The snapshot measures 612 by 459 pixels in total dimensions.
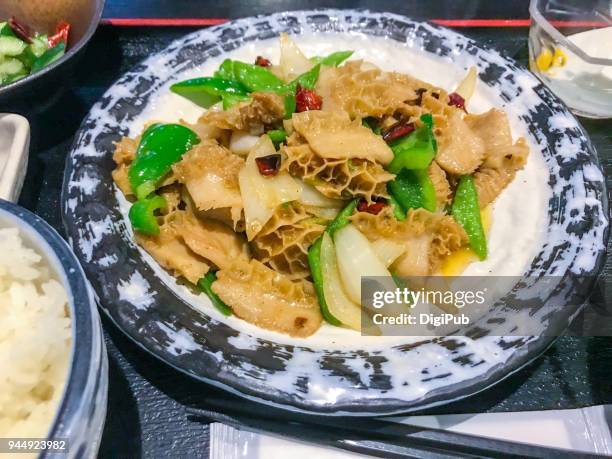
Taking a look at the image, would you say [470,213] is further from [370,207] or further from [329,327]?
[329,327]

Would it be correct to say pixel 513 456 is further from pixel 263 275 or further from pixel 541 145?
pixel 541 145

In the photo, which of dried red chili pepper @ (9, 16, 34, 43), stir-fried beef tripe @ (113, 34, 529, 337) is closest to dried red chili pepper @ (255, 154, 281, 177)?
stir-fried beef tripe @ (113, 34, 529, 337)

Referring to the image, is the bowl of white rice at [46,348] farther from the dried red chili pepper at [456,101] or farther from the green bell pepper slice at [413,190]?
the dried red chili pepper at [456,101]

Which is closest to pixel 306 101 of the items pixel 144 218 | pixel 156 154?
pixel 156 154

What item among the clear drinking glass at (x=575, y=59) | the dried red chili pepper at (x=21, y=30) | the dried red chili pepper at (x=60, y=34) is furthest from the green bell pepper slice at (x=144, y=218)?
the clear drinking glass at (x=575, y=59)

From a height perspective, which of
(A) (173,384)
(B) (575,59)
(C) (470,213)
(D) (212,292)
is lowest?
(A) (173,384)
